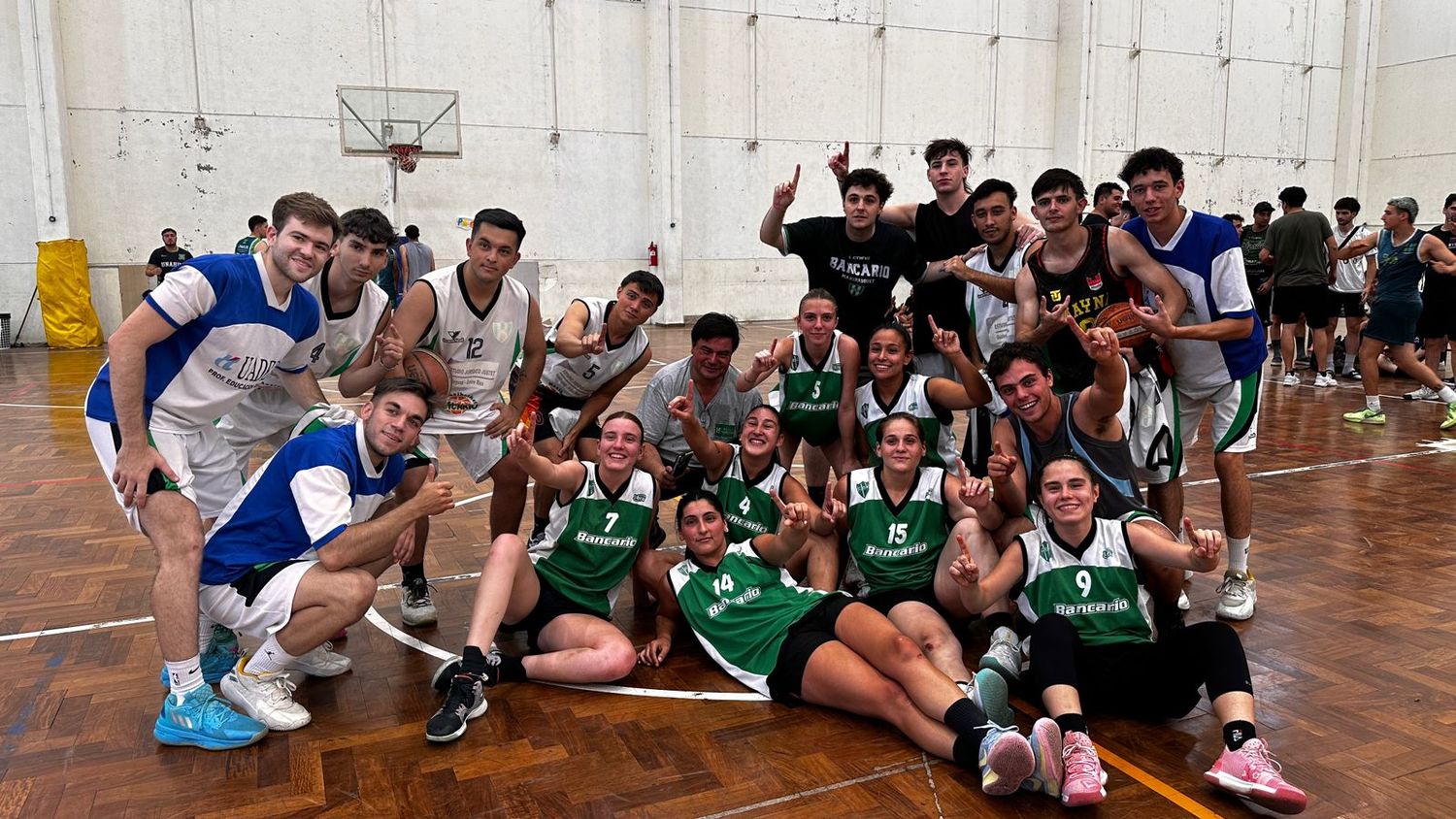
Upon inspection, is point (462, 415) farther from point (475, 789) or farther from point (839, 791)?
point (839, 791)

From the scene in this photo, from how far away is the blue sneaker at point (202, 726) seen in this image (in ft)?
11.1

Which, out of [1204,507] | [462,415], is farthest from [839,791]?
[1204,507]

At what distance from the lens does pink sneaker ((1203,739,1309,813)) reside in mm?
2828

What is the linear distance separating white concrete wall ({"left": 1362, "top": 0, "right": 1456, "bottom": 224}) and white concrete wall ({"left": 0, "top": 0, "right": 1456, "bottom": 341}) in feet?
0.21

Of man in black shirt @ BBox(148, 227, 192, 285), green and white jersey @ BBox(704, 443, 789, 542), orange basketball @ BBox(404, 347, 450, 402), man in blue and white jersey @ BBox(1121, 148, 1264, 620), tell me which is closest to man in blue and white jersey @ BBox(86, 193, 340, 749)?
orange basketball @ BBox(404, 347, 450, 402)

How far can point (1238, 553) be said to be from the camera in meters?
4.76

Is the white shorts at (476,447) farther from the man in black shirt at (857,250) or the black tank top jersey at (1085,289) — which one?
the black tank top jersey at (1085,289)

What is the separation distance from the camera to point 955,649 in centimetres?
385

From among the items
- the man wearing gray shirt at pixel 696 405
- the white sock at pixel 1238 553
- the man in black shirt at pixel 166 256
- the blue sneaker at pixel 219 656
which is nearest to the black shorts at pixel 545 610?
the man wearing gray shirt at pixel 696 405

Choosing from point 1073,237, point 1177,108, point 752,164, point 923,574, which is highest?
point 1177,108

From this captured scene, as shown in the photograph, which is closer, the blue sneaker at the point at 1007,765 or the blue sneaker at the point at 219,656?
the blue sneaker at the point at 1007,765

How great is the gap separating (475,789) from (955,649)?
1.89m

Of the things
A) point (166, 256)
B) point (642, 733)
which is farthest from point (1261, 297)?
point (166, 256)

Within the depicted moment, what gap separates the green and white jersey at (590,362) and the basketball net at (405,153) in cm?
1327
